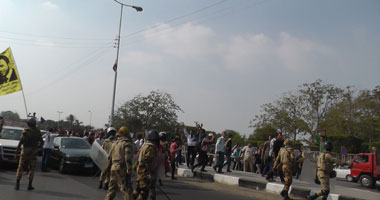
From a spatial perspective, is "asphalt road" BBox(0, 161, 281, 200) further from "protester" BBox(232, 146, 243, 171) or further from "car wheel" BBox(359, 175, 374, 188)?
"car wheel" BBox(359, 175, 374, 188)

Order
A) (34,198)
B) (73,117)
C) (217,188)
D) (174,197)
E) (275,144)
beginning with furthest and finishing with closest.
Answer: (73,117) → (275,144) → (217,188) → (174,197) → (34,198)

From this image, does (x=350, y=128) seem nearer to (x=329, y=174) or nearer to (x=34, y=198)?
(x=329, y=174)

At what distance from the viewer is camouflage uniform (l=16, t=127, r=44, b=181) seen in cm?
895

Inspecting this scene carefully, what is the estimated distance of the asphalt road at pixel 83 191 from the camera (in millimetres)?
8599

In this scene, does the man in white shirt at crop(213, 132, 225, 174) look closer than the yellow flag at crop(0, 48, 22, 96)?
Yes

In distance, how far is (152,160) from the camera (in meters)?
6.44

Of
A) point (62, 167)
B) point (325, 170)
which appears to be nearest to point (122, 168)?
point (325, 170)

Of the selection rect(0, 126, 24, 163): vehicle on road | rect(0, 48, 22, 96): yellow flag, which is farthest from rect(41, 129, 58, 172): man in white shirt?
rect(0, 48, 22, 96): yellow flag

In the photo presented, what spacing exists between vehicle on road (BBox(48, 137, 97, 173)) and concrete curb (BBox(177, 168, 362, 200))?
4304 millimetres

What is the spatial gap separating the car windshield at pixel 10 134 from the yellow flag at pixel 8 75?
9.94 feet

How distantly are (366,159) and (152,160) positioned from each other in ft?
58.1

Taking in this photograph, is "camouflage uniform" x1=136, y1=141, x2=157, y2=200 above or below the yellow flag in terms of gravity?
below

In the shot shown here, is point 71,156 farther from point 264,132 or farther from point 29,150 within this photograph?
point 264,132

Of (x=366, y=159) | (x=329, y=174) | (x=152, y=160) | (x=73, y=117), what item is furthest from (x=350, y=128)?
(x=73, y=117)
